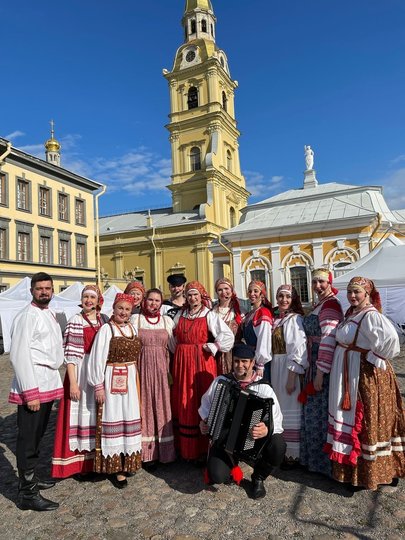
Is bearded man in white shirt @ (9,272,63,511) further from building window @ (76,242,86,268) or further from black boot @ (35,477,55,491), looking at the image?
building window @ (76,242,86,268)

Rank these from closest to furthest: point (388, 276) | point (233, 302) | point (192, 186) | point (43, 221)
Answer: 1. point (233, 302)
2. point (388, 276)
3. point (43, 221)
4. point (192, 186)

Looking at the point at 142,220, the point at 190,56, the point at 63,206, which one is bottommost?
the point at 63,206

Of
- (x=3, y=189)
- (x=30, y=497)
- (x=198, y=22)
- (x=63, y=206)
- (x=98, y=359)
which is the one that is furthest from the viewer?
(x=198, y=22)

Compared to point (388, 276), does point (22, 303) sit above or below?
below

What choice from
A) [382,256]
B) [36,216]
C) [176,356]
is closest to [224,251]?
[36,216]

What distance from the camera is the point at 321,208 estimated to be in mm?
24984

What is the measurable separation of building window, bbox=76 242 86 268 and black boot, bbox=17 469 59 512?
22578mm

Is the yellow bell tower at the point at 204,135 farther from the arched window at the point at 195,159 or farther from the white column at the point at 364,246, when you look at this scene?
the white column at the point at 364,246

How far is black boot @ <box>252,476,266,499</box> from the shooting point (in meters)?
3.35

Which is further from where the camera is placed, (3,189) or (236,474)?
(3,189)

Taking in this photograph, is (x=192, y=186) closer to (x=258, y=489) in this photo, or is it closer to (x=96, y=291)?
(x=96, y=291)

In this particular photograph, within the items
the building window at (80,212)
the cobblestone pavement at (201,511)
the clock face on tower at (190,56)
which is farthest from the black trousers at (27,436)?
the clock face on tower at (190,56)

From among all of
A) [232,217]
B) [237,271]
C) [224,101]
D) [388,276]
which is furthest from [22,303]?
[224,101]

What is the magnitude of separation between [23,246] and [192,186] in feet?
50.8
